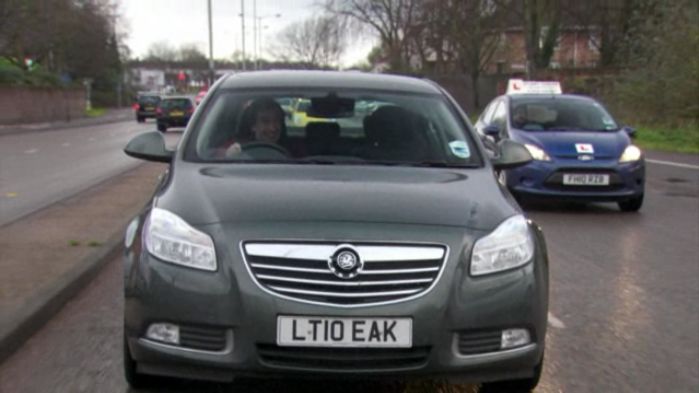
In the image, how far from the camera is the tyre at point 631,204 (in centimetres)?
1208

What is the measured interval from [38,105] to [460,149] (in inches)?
1905

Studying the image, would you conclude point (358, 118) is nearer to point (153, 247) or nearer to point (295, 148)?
point (295, 148)

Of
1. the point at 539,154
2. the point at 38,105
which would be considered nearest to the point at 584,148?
the point at 539,154

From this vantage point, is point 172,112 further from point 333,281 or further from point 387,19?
point 333,281

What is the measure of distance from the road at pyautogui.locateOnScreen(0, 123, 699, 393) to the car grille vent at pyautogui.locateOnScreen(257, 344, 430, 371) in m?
0.83

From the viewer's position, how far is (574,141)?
39.3ft

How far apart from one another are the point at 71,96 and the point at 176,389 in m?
56.3

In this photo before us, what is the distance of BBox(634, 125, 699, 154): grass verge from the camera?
25922 mm

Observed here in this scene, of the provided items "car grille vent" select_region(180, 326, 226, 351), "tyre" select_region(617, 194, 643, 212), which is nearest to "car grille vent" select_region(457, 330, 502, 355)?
A: "car grille vent" select_region(180, 326, 226, 351)

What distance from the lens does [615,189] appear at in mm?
11805

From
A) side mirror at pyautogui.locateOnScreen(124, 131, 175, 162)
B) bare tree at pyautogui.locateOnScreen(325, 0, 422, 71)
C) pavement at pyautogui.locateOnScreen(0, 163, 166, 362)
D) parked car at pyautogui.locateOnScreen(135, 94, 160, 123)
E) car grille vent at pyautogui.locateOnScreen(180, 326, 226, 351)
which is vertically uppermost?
bare tree at pyautogui.locateOnScreen(325, 0, 422, 71)

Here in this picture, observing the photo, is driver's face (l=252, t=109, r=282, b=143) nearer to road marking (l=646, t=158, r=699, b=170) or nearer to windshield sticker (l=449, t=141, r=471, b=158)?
windshield sticker (l=449, t=141, r=471, b=158)

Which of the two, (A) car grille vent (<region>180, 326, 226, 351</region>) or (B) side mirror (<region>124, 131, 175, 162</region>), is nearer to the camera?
(A) car grille vent (<region>180, 326, 226, 351</region>)

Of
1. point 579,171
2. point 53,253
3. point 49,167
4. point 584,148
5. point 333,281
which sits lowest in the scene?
point 49,167
